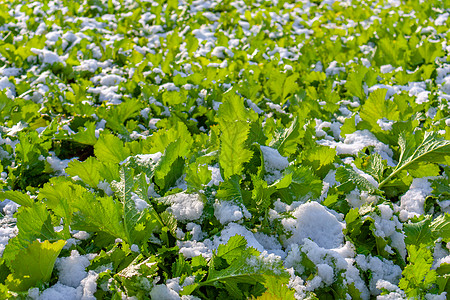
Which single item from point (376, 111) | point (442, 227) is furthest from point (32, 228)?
point (376, 111)

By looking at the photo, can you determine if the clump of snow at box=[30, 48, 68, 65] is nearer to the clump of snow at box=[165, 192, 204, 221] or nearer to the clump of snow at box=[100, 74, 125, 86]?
the clump of snow at box=[100, 74, 125, 86]

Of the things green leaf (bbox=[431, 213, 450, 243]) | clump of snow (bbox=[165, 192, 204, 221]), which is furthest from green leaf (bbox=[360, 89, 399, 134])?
clump of snow (bbox=[165, 192, 204, 221])

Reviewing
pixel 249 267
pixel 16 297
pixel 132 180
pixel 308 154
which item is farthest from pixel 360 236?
pixel 16 297

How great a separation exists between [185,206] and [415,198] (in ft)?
3.76

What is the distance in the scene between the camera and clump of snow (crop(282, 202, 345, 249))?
1679 mm

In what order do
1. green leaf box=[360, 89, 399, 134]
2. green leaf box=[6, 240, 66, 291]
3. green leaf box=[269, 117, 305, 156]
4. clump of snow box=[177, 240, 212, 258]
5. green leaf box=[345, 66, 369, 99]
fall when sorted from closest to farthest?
1. green leaf box=[6, 240, 66, 291]
2. clump of snow box=[177, 240, 212, 258]
3. green leaf box=[269, 117, 305, 156]
4. green leaf box=[360, 89, 399, 134]
5. green leaf box=[345, 66, 369, 99]

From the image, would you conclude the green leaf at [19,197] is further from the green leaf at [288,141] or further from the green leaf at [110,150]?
the green leaf at [288,141]

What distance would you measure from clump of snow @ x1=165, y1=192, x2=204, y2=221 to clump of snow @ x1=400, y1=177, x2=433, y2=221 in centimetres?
97

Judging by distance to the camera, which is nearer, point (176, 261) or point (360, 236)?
point (176, 261)

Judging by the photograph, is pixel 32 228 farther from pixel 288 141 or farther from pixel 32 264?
pixel 288 141

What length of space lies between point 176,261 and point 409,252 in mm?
936

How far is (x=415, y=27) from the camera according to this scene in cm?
440

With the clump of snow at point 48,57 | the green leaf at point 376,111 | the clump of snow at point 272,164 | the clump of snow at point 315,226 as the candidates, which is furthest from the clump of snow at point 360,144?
the clump of snow at point 48,57

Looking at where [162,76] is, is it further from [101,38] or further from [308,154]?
[308,154]
